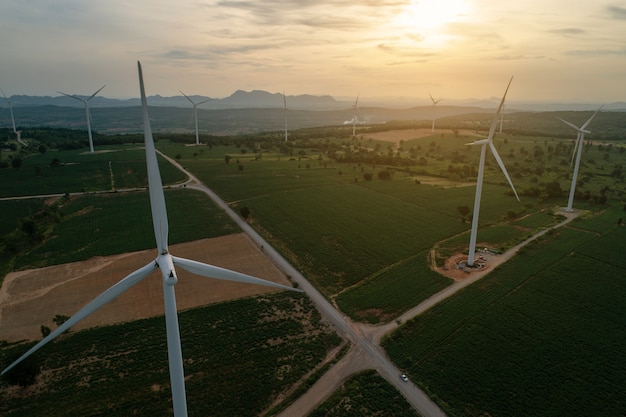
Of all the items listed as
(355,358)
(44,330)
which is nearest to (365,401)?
(355,358)

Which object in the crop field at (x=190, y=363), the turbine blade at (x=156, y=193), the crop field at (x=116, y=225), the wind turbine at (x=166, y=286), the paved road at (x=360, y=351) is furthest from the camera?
the crop field at (x=116, y=225)

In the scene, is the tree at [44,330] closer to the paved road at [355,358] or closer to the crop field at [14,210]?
the paved road at [355,358]

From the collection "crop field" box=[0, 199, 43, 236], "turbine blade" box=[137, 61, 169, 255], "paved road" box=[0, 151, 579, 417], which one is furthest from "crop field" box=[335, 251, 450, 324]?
"crop field" box=[0, 199, 43, 236]

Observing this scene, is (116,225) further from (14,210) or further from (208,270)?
(208,270)

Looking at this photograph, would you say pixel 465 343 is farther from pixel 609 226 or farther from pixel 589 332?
pixel 609 226

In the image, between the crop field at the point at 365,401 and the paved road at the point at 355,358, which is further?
the paved road at the point at 355,358

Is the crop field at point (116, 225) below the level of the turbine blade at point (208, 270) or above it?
below

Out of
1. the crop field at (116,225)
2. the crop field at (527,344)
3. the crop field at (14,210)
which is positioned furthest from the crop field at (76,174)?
the crop field at (527,344)
